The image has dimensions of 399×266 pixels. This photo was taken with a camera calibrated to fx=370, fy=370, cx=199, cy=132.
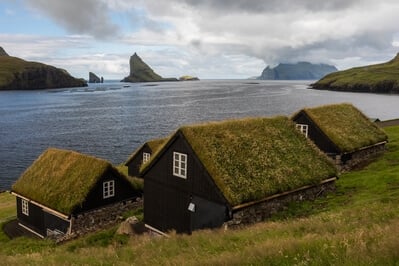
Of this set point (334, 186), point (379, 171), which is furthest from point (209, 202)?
point (379, 171)

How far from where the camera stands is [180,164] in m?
24.5

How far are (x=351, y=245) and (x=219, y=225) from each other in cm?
1330

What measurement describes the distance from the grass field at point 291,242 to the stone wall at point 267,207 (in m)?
0.62

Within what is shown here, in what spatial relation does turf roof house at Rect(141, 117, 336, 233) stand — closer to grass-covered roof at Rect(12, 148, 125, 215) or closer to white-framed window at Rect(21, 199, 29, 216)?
grass-covered roof at Rect(12, 148, 125, 215)

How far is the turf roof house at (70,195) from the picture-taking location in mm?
29516

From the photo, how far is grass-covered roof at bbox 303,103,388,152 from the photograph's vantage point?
3534 centimetres

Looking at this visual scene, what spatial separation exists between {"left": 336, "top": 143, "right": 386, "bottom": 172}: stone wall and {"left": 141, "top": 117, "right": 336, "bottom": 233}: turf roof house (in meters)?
6.97

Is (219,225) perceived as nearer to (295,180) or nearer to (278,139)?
(295,180)

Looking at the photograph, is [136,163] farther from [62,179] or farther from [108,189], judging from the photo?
[62,179]

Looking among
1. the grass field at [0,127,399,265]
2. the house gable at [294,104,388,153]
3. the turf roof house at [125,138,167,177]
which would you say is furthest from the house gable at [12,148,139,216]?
the house gable at [294,104,388,153]

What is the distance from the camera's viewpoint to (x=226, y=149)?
80.4ft

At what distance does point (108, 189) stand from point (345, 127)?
2411 centimetres

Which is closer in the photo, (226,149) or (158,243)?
(158,243)

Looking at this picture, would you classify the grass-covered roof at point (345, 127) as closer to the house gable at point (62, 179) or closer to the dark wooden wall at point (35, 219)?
the house gable at point (62, 179)
